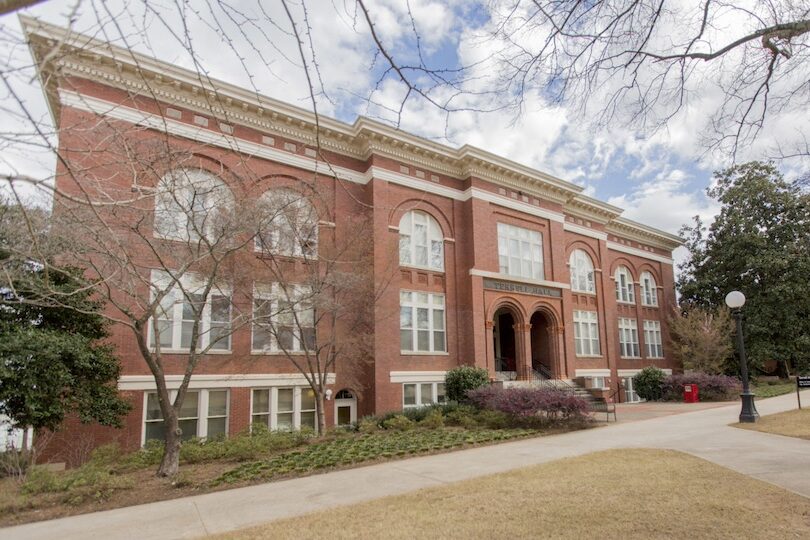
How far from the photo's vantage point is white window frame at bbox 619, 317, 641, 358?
3441 centimetres

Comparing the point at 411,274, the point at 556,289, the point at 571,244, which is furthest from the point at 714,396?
the point at 411,274

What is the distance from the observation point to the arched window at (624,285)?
36.0 meters

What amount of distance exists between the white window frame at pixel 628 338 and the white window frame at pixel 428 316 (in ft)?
52.9

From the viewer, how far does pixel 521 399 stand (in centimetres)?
1658

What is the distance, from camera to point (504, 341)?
102ft

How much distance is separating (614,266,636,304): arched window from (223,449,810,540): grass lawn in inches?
1140

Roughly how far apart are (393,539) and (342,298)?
40.1 ft

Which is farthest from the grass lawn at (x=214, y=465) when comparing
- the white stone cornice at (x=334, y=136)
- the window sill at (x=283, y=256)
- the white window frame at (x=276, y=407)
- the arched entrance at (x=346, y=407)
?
the white stone cornice at (x=334, y=136)

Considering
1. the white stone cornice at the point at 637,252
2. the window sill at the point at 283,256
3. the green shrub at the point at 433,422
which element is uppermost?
the white stone cornice at the point at 637,252

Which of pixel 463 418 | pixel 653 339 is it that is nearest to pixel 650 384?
pixel 653 339

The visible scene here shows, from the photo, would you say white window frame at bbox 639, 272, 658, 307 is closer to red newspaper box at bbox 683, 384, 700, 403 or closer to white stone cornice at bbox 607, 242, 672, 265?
white stone cornice at bbox 607, 242, 672, 265

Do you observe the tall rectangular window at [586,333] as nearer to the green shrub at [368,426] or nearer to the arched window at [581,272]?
the arched window at [581,272]

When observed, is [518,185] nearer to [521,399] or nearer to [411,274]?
[411,274]

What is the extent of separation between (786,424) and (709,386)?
1220 centimetres
